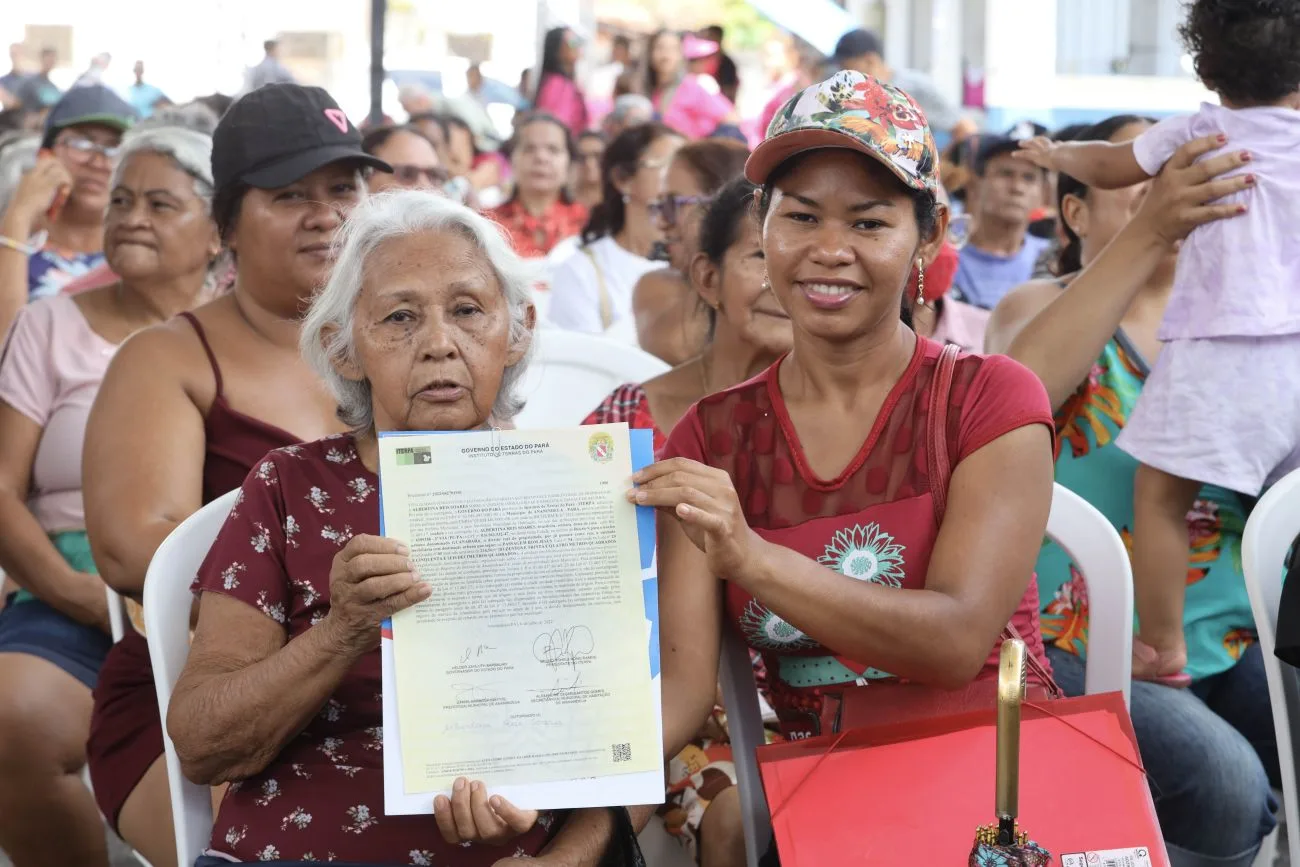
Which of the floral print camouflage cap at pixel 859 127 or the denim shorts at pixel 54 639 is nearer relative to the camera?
the floral print camouflage cap at pixel 859 127

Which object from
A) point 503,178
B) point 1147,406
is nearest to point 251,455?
point 1147,406

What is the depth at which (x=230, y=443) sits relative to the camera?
9.95 feet

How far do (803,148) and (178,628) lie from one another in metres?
1.35

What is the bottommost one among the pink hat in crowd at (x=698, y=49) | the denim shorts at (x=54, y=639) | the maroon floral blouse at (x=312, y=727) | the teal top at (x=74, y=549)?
the denim shorts at (x=54, y=639)

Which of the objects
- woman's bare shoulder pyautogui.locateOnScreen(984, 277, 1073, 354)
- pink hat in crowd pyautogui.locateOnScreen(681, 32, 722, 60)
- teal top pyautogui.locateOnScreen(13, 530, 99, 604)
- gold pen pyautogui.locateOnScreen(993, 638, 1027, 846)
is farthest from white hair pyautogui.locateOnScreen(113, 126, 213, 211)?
pink hat in crowd pyautogui.locateOnScreen(681, 32, 722, 60)

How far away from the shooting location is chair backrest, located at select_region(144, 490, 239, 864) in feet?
7.79

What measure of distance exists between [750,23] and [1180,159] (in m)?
10.7

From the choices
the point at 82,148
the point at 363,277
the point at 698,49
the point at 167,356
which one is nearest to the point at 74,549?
the point at 167,356

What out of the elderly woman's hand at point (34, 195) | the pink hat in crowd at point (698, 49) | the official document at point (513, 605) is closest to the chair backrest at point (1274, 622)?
the official document at point (513, 605)

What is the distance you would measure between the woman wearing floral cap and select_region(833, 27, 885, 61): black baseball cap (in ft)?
21.8

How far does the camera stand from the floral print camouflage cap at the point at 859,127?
215 centimetres

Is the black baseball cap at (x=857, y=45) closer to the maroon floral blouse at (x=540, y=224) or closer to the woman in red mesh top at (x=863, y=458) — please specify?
the maroon floral blouse at (x=540, y=224)

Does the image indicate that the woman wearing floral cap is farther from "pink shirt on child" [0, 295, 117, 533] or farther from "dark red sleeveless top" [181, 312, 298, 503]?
"pink shirt on child" [0, 295, 117, 533]

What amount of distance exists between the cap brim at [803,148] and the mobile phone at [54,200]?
3.82 metres
